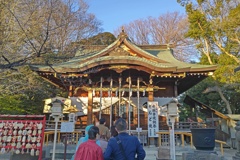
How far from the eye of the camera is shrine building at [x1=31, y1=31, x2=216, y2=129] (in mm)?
9375

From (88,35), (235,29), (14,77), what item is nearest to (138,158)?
(14,77)

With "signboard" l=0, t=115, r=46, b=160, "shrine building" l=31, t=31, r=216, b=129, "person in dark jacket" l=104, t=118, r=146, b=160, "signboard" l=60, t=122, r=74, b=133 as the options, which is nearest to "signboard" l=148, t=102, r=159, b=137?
"shrine building" l=31, t=31, r=216, b=129

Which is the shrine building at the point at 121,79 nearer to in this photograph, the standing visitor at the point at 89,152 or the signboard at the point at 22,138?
the signboard at the point at 22,138

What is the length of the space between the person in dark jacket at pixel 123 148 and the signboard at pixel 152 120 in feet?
22.3

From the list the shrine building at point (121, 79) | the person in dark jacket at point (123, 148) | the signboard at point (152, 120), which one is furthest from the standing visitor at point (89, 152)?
the signboard at point (152, 120)

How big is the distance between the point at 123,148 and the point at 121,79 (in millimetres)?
7717

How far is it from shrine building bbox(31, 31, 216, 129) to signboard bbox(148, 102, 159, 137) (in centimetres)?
53

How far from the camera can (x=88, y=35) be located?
70.7 ft

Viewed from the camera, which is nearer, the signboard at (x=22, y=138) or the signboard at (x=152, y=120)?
the signboard at (x=22, y=138)

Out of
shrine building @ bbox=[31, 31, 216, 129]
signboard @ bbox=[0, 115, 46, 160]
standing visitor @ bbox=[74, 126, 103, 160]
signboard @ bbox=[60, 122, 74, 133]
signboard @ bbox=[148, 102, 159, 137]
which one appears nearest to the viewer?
standing visitor @ bbox=[74, 126, 103, 160]

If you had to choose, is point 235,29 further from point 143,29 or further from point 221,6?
point 143,29

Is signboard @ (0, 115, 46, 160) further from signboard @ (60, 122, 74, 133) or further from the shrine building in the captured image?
the shrine building

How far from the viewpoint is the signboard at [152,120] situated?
900 centimetres

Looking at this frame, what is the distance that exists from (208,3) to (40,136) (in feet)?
50.1
